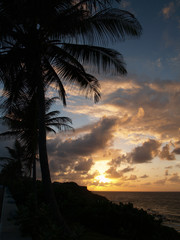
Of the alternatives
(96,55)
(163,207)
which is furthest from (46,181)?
(163,207)

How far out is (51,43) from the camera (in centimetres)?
712

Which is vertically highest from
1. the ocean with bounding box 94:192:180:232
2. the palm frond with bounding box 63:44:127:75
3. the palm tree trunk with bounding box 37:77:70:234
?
the palm frond with bounding box 63:44:127:75

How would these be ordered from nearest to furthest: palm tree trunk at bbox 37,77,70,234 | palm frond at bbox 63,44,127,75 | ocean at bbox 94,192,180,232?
palm tree trunk at bbox 37,77,70,234 → palm frond at bbox 63,44,127,75 → ocean at bbox 94,192,180,232

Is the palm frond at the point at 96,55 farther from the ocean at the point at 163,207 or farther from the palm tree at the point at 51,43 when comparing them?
the ocean at the point at 163,207

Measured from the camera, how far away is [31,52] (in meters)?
6.68

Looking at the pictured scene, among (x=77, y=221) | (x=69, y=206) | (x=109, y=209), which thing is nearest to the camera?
(x=109, y=209)

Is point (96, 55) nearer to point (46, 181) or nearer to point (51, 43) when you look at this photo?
point (51, 43)

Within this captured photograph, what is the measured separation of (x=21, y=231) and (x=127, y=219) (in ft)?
11.7

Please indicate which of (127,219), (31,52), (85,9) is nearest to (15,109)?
(31,52)

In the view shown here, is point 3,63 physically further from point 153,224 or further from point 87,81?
point 153,224

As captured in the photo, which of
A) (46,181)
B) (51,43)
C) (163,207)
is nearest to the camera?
(46,181)

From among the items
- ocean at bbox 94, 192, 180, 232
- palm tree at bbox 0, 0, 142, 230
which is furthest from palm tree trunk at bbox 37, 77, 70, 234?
ocean at bbox 94, 192, 180, 232

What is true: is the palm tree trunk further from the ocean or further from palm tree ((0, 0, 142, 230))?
the ocean

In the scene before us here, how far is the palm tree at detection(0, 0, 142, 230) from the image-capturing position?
6.07 metres
